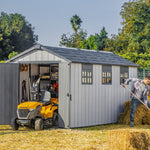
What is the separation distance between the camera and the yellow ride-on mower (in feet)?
38.8

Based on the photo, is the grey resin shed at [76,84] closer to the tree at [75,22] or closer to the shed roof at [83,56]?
the shed roof at [83,56]

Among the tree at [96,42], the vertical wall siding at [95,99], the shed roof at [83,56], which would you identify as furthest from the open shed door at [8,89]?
the tree at [96,42]

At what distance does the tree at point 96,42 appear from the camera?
3988 cm

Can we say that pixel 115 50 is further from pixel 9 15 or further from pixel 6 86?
pixel 9 15

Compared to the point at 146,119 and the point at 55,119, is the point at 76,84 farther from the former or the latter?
the point at 146,119

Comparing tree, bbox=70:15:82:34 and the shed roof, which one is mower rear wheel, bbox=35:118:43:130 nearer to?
the shed roof

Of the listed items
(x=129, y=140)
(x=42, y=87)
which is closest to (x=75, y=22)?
(x=42, y=87)

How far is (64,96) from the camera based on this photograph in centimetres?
1237

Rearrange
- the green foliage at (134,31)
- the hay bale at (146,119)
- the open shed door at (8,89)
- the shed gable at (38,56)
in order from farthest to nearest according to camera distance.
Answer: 1. the green foliage at (134,31)
2. the hay bale at (146,119)
3. the open shed door at (8,89)
4. the shed gable at (38,56)

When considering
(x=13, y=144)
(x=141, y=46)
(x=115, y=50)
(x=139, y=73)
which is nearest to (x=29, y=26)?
(x=115, y=50)

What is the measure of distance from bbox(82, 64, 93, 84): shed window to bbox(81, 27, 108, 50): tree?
26376 millimetres

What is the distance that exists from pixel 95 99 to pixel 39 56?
268cm

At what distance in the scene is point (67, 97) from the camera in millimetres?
12297

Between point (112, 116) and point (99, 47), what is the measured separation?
30.7 meters
